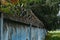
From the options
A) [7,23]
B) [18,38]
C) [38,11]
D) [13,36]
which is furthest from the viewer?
[38,11]

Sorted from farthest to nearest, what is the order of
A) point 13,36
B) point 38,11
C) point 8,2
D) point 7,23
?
point 38,11 → point 13,36 → point 7,23 → point 8,2

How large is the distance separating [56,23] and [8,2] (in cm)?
2460

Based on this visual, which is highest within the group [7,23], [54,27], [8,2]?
[8,2]

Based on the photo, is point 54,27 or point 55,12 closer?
point 55,12

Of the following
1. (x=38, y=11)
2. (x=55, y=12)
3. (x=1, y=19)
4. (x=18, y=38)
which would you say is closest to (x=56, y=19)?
(x=55, y=12)

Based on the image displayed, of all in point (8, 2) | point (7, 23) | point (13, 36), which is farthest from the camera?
point (13, 36)

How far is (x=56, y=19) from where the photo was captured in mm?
27828

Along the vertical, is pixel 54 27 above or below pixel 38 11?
below

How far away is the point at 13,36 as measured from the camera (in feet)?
22.5

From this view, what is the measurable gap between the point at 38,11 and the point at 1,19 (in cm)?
2015

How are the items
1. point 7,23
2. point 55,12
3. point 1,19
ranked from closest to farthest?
point 1,19 → point 7,23 → point 55,12

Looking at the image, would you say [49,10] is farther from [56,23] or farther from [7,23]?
[7,23]

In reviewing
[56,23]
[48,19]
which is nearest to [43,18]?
[48,19]

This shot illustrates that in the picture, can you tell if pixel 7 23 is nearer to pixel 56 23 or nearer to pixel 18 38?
pixel 18 38
